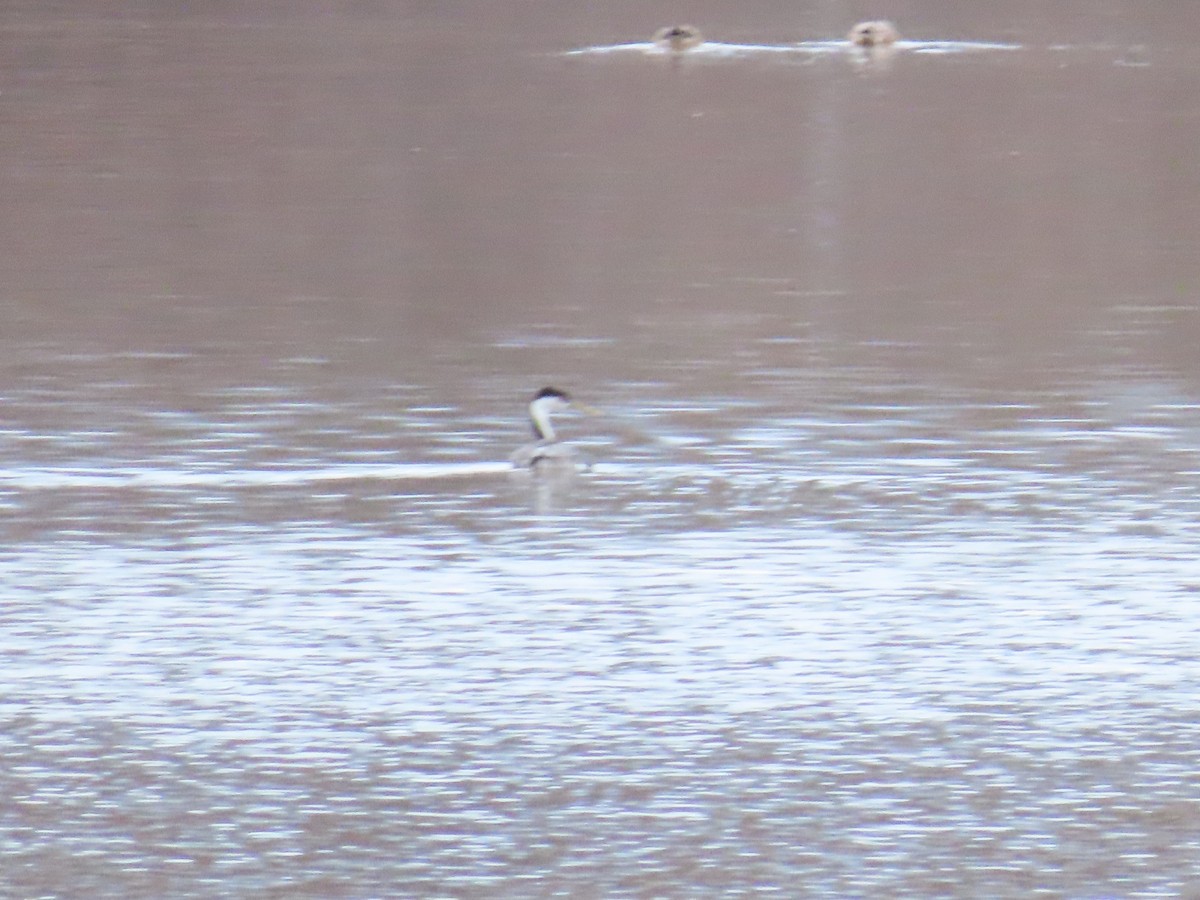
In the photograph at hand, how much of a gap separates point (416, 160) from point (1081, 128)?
641 centimetres

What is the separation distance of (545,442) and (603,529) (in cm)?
107

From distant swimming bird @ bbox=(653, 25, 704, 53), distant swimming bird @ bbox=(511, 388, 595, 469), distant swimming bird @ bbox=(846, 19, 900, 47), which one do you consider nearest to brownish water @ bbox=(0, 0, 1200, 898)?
distant swimming bird @ bbox=(511, 388, 595, 469)

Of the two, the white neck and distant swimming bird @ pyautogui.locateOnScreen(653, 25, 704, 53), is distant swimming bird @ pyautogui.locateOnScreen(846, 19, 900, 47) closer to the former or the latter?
distant swimming bird @ pyautogui.locateOnScreen(653, 25, 704, 53)

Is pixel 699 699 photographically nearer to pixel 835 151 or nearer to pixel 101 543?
pixel 101 543

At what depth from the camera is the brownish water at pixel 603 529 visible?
714 centimetres

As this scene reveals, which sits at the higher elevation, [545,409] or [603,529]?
[545,409]

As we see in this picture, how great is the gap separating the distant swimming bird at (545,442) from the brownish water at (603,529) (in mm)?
239

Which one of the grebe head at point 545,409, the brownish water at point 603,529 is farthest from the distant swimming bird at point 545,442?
the brownish water at point 603,529

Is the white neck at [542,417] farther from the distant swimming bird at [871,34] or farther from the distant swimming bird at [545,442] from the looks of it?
the distant swimming bird at [871,34]

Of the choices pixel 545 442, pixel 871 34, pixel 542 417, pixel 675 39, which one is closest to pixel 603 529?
pixel 545 442

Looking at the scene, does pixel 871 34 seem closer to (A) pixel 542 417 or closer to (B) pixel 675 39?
(B) pixel 675 39

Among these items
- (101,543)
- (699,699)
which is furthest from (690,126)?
(699,699)

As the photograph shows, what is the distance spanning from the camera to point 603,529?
10367 mm

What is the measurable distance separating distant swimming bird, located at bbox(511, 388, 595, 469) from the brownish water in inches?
9.4
